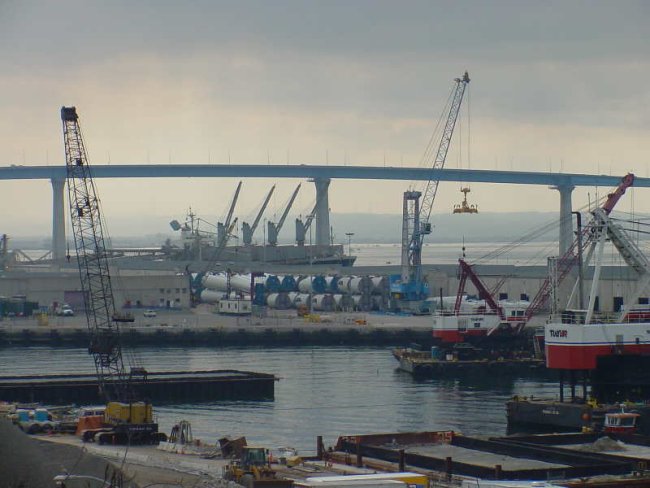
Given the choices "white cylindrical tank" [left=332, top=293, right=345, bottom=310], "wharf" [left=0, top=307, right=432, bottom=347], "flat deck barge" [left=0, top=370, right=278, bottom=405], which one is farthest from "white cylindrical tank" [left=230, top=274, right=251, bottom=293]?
"flat deck barge" [left=0, top=370, right=278, bottom=405]

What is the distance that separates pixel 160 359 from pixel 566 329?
19806 millimetres

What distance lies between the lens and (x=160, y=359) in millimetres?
51438

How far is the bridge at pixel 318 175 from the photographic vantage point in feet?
367

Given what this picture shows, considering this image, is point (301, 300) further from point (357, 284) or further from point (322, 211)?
point (322, 211)

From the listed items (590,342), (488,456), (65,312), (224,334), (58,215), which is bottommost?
(488,456)

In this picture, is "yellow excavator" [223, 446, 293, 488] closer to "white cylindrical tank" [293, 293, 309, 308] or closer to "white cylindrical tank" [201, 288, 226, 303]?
"white cylindrical tank" [293, 293, 309, 308]

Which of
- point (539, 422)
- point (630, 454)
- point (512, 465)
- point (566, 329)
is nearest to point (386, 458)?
point (512, 465)

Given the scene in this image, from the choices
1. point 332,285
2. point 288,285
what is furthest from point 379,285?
point 288,285

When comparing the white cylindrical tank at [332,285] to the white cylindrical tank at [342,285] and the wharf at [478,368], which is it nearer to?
the white cylindrical tank at [342,285]

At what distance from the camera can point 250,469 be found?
22.4 m

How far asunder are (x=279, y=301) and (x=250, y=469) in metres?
54.5

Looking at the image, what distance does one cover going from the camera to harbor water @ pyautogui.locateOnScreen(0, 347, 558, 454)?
108 ft

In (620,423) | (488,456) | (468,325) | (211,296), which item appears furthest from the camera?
(211,296)

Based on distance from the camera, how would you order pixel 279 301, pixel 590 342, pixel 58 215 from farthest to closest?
pixel 58 215 → pixel 279 301 → pixel 590 342
